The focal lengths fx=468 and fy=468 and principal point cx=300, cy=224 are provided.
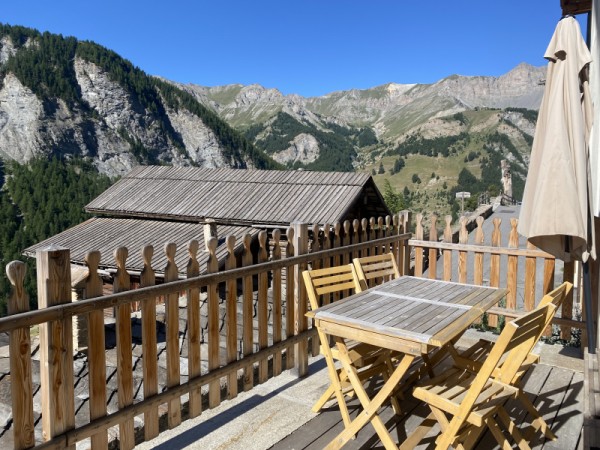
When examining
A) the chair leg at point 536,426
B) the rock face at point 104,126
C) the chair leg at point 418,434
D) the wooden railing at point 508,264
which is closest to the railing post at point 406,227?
the wooden railing at point 508,264

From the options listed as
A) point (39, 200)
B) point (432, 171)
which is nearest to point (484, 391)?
point (39, 200)

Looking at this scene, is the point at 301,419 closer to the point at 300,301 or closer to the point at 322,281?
the point at 322,281

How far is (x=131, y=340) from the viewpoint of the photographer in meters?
2.80

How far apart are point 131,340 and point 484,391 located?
2.03 metres

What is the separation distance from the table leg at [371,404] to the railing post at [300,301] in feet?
4.25

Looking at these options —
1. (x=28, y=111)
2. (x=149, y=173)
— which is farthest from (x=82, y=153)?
(x=149, y=173)

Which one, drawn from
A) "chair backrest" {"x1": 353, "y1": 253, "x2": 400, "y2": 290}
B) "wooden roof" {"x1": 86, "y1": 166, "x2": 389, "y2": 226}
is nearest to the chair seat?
"chair backrest" {"x1": 353, "y1": 253, "x2": 400, "y2": 290}

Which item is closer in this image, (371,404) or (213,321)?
(371,404)

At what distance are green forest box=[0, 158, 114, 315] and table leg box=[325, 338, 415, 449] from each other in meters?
42.9

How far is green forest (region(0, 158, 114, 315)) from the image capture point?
176ft

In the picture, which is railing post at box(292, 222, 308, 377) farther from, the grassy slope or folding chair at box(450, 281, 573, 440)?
the grassy slope

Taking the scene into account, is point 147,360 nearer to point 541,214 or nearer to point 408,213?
point 541,214

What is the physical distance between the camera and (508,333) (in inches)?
83.5

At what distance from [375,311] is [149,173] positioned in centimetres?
2140
